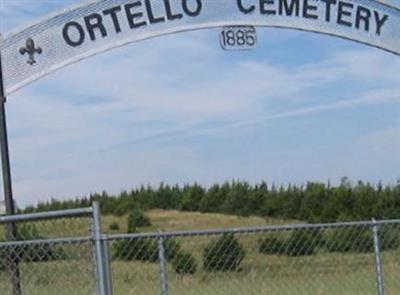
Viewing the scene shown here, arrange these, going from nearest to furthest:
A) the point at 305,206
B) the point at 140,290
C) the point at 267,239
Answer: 1. the point at 267,239
2. the point at 140,290
3. the point at 305,206

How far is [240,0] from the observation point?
11.9m

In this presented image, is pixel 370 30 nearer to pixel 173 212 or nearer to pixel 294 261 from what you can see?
pixel 294 261

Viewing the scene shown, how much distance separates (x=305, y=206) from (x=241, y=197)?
1.89 metres

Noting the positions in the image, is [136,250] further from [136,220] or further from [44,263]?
[136,220]

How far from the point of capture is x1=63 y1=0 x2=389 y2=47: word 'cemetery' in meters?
10.9

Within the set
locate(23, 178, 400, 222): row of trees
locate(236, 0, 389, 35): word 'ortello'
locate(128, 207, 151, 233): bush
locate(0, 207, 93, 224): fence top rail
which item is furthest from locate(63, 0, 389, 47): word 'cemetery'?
locate(23, 178, 400, 222): row of trees

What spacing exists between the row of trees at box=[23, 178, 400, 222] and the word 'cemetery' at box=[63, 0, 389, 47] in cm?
1294

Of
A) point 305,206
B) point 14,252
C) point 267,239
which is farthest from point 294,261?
point 305,206

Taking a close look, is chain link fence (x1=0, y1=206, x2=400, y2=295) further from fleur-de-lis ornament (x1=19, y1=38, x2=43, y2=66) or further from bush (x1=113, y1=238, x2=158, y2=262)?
fleur-de-lis ornament (x1=19, y1=38, x2=43, y2=66)

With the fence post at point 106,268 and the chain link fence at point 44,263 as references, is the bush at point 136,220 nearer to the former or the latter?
the chain link fence at point 44,263

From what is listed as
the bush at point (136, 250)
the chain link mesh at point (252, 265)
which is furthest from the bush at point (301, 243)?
the bush at point (136, 250)

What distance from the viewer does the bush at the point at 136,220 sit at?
20.7m

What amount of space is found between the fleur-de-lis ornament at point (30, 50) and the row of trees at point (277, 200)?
48.0ft

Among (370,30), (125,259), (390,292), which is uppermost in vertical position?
(370,30)
